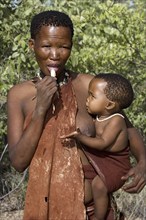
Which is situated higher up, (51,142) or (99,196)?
(51,142)

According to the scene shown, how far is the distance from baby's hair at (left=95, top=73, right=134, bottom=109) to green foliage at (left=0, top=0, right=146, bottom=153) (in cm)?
240

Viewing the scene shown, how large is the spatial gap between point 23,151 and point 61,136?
0.56 ft

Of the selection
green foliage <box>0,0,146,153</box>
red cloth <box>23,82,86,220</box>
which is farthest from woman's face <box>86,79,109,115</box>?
green foliage <box>0,0,146,153</box>

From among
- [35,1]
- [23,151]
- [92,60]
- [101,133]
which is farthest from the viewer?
[92,60]

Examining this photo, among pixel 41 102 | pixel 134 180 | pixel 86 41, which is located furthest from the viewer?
pixel 86 41

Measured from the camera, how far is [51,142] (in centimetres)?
250

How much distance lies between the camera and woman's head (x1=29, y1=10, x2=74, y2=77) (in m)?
2.53

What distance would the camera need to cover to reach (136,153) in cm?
272

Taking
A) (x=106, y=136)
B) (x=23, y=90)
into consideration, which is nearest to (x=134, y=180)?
(x=106, y=136)

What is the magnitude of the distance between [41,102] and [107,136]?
37 cm

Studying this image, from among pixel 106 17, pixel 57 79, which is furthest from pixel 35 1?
pixel 57 79

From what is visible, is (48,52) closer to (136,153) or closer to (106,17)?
(136,153)

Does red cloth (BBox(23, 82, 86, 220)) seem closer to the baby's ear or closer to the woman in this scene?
the woman

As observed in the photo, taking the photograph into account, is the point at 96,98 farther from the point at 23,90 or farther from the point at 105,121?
the point at 23,90
